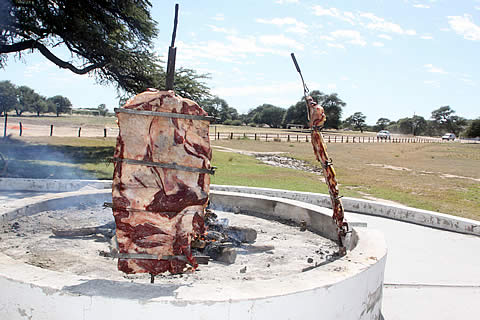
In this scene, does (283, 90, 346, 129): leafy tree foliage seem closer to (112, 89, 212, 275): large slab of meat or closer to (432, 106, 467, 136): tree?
(432, 106, 467, 136): tree

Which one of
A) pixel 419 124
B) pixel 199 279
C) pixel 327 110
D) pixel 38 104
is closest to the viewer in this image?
pixel 199 279

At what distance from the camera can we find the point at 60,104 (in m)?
77.7

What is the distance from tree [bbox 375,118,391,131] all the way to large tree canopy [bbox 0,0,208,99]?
98.4 metres

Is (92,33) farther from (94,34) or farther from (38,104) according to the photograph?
(38,104)

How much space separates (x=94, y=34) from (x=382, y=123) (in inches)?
4140

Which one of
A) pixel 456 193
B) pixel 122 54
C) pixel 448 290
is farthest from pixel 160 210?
pixel 122 54

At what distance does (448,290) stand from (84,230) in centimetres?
437

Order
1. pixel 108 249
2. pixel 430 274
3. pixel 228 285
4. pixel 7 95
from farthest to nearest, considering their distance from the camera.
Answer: pixel 7 95, pixel 430 274, pixel 108 249, pixel 228 285

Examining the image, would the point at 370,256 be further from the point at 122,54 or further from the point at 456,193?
the point at 122,54

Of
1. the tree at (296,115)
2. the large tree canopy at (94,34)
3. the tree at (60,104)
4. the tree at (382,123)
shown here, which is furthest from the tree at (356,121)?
the large tree canopy at (94,34)

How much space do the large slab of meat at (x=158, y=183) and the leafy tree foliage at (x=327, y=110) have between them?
69337mm

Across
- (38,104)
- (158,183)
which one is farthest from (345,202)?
(38,104)

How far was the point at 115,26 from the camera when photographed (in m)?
18.0

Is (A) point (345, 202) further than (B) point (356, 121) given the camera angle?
No
